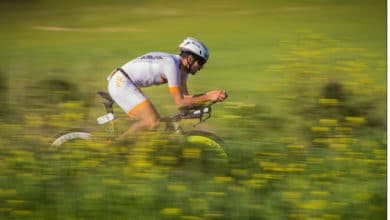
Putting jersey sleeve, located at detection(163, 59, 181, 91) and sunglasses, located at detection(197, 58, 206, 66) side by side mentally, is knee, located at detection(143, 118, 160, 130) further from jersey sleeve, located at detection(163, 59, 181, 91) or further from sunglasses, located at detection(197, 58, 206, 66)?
sunglasses, located at detection(197, 58, 206, 66)

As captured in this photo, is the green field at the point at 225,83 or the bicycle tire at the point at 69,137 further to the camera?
the bicycle tire at the point at 69,137

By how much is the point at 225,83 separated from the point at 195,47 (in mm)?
365

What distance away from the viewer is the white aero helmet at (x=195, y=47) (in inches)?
291

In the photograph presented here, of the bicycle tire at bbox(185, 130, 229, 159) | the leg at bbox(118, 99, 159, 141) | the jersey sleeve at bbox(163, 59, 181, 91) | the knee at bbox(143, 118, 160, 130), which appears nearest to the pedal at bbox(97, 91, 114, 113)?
the leg at bbox(118, 99, 159, 141)

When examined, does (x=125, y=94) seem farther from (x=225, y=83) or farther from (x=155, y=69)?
(x=225, y=83)

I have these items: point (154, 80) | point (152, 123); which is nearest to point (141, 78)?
point (154, 80)

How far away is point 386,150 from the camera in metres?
7.19

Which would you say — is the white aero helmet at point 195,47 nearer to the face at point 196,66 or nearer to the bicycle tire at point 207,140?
the face at point 196,66

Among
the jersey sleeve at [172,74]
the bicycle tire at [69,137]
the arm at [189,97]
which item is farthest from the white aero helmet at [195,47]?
the bicycle tire at [69,137]

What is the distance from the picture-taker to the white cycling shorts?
7469mm

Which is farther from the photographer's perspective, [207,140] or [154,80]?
[154,80]

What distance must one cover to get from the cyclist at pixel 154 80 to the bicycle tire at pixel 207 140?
9.2 inches

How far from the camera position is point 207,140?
24.2 ft

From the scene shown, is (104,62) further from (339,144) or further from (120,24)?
(339,144)
